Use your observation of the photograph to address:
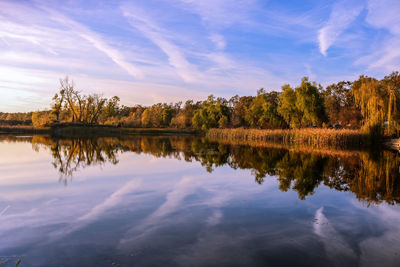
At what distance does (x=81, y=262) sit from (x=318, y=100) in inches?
1822

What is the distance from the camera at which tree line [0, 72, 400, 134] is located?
2920 centimetres

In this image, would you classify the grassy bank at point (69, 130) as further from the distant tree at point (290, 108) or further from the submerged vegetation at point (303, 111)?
the distant tree at point (290, 108)

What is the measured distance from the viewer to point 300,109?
42719 mm

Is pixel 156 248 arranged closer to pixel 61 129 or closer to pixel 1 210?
pixel 1 210

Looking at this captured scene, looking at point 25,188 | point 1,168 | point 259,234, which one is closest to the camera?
point 259,234

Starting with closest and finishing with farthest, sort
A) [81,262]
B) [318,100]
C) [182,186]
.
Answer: [81,262]
[182,186]
[318,100]

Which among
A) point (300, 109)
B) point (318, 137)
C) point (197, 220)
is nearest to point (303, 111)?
point (300, 109)

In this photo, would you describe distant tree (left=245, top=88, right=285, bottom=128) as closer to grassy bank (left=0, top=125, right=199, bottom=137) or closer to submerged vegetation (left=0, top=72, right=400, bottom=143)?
submerged vegetation (left=0, top=72, right=400, bottom=143)

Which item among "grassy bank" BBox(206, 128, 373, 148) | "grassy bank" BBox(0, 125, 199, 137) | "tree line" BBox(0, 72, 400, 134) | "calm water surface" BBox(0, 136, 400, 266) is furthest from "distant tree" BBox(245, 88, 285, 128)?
"calm water surface" BBox(0, 136, 400, 266)

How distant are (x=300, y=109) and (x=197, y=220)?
4033 cm

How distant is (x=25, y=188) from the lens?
29.6 ft

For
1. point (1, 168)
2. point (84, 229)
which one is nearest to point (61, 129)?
point (1, 168)

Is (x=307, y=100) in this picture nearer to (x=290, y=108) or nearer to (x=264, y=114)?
(x=290, y=108)

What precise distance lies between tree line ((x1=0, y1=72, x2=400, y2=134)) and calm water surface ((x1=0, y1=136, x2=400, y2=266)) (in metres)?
20.9
